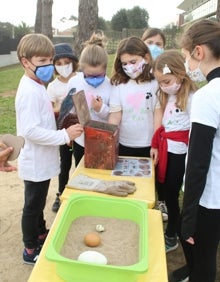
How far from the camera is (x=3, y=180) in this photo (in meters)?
4.09

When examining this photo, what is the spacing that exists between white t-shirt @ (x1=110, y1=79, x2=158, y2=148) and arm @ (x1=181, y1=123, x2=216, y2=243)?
3.31ft

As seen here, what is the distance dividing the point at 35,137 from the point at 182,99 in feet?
3.20

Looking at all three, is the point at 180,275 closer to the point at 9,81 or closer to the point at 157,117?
the point at 157,117

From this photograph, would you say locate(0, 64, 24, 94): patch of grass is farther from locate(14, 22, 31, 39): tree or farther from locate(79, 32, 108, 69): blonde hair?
locate(79, 32, 108, 69): blonde hair

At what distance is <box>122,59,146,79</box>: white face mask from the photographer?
243 centimetres

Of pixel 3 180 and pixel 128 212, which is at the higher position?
pixel 128 212

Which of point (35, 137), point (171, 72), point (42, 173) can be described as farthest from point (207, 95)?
point (42, 173)

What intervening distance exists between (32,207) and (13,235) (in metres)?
0.67

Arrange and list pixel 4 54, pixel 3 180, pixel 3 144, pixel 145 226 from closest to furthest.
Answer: pixel 145 226, pixel 3 144, pixel 3 180, pixel 4 54

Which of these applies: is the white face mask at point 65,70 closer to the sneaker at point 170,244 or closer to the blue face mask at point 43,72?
the blue face mask at point 43,72

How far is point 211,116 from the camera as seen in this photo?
1.45m

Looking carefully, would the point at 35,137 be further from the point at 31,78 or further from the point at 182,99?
the point at 182,99

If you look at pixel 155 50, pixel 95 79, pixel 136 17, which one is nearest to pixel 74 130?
pixel 95 79

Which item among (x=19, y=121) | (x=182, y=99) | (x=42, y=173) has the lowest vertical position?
(x=42, y=173)
